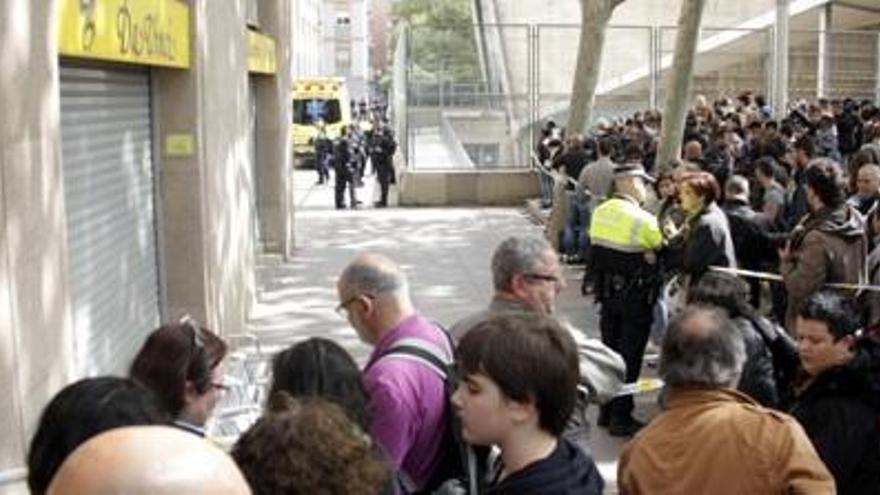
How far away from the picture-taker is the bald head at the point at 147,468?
157cm

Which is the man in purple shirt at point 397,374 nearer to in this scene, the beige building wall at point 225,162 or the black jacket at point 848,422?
the black jacket at point 848,422

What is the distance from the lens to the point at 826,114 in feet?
52.6

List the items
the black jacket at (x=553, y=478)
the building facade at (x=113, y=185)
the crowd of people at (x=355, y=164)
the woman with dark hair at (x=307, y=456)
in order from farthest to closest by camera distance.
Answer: the crowd of people at (x=355, y=164) → the building facade at (x=113, y=185) → the black jacket at (x=553, y=478) → the woman with dark hair at (x=307, y=456)

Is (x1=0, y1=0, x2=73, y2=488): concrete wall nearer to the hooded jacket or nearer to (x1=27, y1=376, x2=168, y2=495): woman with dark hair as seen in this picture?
(x1=27, y1=376, x2=168, y2=495): woman with dark hair

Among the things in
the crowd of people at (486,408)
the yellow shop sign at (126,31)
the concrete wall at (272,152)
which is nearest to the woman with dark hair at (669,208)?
the crowd of people at (486,408)

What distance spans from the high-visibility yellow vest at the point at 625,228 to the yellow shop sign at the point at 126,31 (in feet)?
10.2

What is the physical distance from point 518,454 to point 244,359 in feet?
17.6

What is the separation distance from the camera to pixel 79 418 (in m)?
2.63

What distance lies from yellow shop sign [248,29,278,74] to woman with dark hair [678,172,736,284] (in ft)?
23.6

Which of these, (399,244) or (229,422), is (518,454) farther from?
(399,244)

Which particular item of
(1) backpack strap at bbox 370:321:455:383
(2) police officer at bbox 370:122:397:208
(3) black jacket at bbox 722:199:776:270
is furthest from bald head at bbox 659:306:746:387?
(2) police officer at bbox 370:122:397:208

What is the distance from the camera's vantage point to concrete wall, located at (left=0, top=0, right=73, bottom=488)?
5.00 metres

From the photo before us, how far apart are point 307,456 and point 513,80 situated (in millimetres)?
23418

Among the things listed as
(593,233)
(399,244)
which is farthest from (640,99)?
(593,233)
